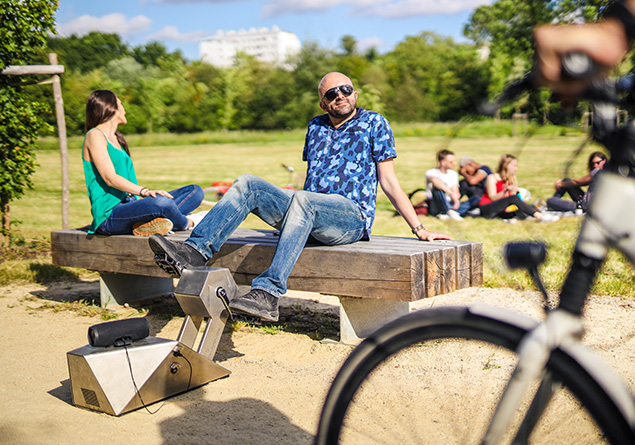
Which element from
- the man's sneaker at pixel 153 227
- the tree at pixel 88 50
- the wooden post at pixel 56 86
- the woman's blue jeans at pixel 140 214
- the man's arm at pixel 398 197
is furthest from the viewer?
the tree at pixel 88 50

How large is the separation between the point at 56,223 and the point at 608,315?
8816 millimetres

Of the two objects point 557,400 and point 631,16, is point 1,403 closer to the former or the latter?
point 557,400

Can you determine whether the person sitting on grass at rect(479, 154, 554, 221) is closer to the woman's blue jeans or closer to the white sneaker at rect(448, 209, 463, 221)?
the white sneaker at rect(448, 209, 463, 221)

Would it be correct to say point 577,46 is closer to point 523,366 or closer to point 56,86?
point 523,366

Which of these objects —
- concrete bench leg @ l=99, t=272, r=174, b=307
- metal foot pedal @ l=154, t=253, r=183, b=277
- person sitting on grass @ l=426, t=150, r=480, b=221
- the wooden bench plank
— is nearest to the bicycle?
the wooden bench plank

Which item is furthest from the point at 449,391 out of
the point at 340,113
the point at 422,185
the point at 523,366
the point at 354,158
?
the point at 422,185

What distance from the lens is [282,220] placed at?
3.97 m

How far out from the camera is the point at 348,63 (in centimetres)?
7538

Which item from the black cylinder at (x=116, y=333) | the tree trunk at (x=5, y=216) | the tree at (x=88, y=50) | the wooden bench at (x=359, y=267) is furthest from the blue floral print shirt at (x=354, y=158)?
the tree at (x=88, y=50)

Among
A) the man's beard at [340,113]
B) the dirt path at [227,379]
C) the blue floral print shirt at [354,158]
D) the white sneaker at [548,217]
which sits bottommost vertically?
the white sneaker at [548,217]

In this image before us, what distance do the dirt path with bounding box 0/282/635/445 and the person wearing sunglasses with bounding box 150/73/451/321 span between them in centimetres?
53

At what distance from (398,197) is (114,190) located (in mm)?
2240

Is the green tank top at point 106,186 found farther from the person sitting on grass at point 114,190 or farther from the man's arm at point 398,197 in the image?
the man's arm at point 398,197

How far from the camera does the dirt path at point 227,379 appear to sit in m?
2.89
